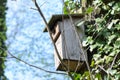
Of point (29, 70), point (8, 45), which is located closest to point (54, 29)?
point (29, 70)

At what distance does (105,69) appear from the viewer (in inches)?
80.4

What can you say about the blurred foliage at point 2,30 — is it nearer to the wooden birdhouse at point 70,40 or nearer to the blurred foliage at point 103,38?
the wooden birdhouse at point 70,40

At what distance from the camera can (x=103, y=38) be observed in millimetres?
2092

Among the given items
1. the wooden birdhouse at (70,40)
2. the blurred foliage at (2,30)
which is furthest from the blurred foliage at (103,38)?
the blurred foliage at (2,30)

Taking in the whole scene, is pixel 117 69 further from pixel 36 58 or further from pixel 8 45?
pixel 8 45

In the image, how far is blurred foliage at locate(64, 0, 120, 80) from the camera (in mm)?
2016

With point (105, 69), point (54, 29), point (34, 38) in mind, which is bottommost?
point (34, 38)

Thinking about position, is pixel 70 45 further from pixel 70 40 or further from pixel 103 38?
pixel 103 38

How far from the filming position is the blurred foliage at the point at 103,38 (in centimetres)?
202

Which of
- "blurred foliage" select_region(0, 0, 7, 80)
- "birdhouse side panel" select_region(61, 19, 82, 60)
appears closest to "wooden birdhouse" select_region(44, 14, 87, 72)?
"birdhouse side panel" select_region(61, 19, 82, 60)

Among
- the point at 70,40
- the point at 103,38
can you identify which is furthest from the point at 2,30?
the point at 103,38

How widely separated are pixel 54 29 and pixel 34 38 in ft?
17.1

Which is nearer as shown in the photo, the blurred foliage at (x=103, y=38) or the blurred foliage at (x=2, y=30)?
the blurred foliage at (x=103, y=38)

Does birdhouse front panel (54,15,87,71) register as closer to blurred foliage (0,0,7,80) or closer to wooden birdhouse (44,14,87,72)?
wooden birdhouse (44,14,87,72)
